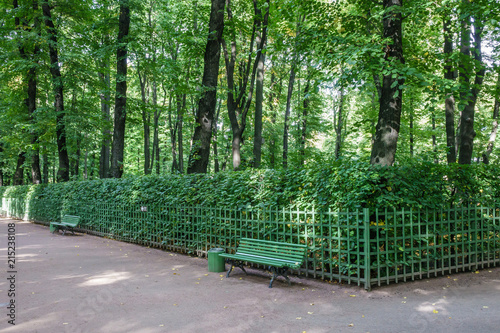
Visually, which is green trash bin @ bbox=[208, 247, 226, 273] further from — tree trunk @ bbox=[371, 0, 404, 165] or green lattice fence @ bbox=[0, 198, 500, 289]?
tree trunk @ bbox=[371, 0, 404, 165]

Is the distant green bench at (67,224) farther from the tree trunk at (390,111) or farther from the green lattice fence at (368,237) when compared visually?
the tree trunk at (390,111)

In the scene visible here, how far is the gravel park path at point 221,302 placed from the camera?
471cm

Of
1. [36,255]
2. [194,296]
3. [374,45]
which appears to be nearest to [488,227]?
[374,45]

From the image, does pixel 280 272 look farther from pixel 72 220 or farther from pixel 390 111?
pixel 72 220

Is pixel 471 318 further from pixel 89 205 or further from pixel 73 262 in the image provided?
pixel 89 205

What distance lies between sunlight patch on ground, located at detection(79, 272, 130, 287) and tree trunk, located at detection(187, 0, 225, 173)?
15.1ft

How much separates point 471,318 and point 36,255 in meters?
10.6

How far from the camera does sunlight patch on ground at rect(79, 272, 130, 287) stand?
22.9 feet

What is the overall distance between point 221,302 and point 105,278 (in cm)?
307

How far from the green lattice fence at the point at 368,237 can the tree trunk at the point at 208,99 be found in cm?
211

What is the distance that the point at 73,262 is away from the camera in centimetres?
909

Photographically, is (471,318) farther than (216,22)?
No

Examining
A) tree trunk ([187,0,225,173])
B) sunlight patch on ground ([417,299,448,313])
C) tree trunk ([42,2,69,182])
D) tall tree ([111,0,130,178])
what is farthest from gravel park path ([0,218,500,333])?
tree trunk ([42,2,69,182])

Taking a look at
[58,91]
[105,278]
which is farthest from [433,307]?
[58,91]
